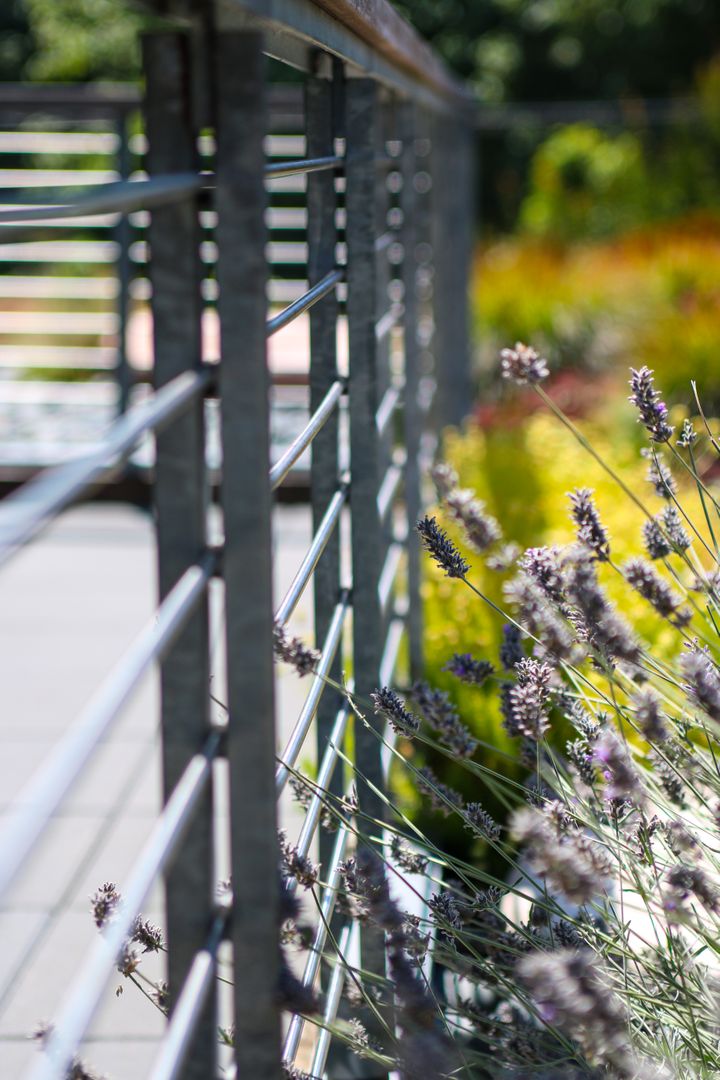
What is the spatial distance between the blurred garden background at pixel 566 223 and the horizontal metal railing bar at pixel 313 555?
659 mm

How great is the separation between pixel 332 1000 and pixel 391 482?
1.73 m

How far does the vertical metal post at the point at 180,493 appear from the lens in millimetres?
1057

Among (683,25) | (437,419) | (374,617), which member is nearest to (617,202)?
(683,25)

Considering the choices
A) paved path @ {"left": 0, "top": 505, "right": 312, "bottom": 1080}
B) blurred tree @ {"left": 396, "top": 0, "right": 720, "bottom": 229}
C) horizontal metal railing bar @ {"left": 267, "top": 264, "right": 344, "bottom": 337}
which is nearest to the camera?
horizontal metal railing bar @ {"left": 267, "top": 264, "right": 344, "bottom": 337}

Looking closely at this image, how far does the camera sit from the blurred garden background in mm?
4266

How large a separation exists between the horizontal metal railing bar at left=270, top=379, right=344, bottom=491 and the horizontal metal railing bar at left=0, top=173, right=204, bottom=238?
0.98 ft

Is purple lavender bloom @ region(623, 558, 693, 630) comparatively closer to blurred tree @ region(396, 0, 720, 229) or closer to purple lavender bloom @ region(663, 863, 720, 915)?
purple lavender bloom @ region(663, 863, 720, 915)

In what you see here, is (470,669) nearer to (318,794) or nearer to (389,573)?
(318,794)

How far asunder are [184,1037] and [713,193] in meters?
15.0

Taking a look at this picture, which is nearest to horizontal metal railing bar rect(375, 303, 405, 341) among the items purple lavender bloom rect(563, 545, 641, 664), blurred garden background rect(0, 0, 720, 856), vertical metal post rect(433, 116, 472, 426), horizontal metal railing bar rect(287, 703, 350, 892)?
blurred garden background rect(0, 0, 720, 856)

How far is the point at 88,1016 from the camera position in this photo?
2.50ft

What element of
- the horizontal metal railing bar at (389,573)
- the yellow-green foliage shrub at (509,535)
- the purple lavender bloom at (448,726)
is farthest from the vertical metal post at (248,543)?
A: the horizontal metal railing bar at (389,573)

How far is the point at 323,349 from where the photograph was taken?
2.04 metres

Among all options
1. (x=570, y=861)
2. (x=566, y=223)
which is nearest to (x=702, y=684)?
(x=570, y=861)
